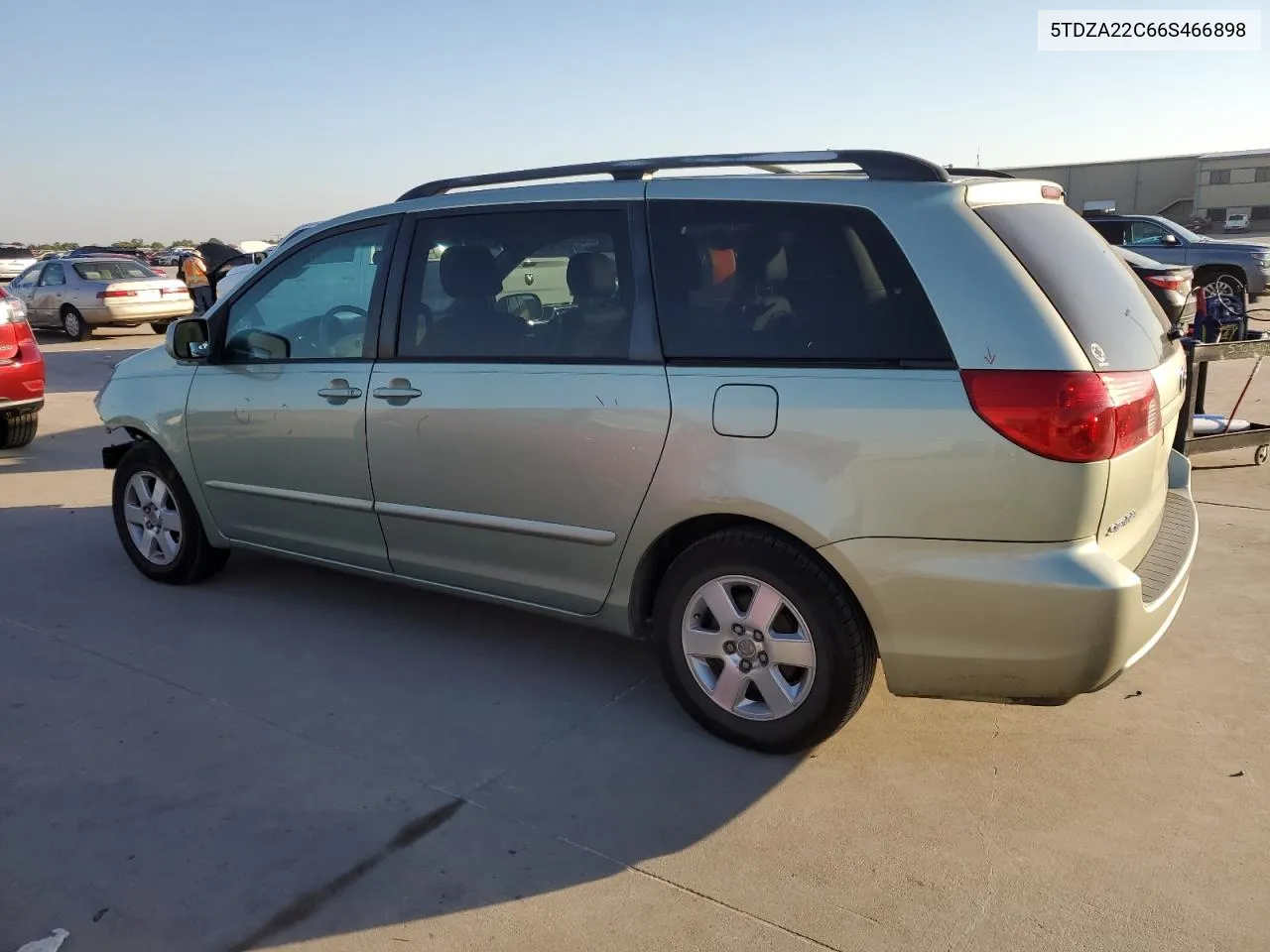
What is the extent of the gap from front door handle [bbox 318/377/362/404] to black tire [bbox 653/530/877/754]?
1.51 m

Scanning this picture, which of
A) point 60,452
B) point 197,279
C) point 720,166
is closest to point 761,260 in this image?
point 720,166

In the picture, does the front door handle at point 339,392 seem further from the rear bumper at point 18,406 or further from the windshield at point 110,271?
the windshield at point 110,271

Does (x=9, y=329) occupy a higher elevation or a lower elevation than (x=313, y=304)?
lower

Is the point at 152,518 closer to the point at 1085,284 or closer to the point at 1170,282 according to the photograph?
the point at 1085,284

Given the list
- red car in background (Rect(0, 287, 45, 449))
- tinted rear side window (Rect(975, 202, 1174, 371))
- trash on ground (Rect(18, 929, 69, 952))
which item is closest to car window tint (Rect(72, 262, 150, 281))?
red car in background (Rect(0, 287, 45, 449))

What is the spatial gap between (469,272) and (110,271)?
16.8 metres

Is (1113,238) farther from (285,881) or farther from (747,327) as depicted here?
(285,881)

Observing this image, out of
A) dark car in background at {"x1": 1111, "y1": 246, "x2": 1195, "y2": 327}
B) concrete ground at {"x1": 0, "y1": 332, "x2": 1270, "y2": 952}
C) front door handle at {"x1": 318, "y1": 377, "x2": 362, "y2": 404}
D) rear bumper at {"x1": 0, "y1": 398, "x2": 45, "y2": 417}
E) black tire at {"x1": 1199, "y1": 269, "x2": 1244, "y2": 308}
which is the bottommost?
concrete ground at {"x1": 0, "y1": 332, "x2": 1270, "y2": 952}

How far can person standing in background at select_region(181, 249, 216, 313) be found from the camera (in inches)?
526

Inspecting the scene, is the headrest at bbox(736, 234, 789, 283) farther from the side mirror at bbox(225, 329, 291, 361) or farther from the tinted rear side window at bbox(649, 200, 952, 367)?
the side mirror at bbox(225, 329, 291, 361)

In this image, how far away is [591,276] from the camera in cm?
370

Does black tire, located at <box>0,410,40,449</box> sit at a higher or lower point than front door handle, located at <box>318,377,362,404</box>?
lower

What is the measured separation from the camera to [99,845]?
9.89ft

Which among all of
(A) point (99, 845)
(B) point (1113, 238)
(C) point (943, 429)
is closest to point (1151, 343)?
(C) point (943, 429)
